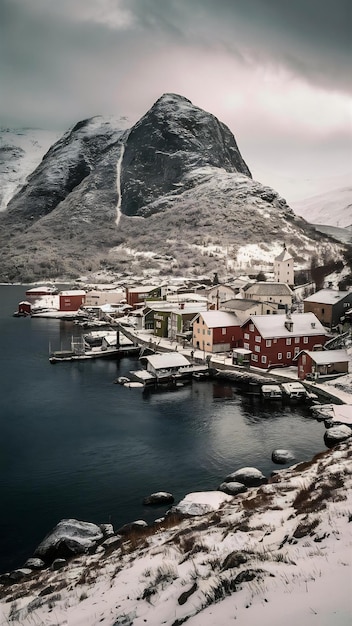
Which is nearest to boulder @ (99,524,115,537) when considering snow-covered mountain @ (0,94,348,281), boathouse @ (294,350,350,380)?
boathouse @ (294,350,350,380)

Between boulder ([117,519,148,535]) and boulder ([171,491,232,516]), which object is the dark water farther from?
boulder ([171,491,232,516])

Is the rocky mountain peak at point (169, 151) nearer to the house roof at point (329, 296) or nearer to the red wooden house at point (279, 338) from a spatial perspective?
the house roof at point (329, 296)

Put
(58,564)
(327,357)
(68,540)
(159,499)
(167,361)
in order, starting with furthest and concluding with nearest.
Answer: (167,361) → (327,357) → (159,499) → (68,540) → (58,564)

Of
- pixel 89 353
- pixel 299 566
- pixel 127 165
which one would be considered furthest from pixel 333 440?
pixel 127 165

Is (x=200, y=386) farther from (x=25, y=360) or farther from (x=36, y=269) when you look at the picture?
(x=36, y=269)

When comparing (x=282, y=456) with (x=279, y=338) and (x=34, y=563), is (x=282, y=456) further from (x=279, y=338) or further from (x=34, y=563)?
(x=279, y=338)

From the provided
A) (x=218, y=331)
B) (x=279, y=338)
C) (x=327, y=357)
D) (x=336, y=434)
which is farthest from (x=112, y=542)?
(x=218, y=331)

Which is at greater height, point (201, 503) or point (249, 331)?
point (249, 331)
